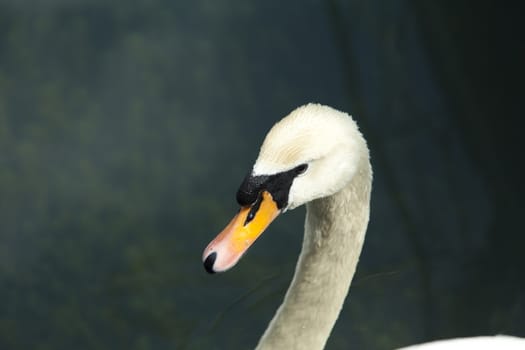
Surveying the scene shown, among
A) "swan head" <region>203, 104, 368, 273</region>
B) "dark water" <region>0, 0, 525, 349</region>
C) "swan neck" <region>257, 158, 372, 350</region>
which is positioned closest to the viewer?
"swan head" <region>203, 104, 368, 273</region>

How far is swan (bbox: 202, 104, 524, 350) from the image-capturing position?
72.2 inches

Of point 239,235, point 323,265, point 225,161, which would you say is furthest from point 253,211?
point 225,161

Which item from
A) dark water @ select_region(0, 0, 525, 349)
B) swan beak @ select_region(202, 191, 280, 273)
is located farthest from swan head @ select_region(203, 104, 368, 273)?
dark water @ select_region(0, 0, 525, 349)

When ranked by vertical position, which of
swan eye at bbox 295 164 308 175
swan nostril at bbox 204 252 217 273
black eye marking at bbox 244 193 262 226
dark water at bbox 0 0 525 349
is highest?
swan eye at bbox 295 164 308 175

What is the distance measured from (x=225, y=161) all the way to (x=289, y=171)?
4.82ft

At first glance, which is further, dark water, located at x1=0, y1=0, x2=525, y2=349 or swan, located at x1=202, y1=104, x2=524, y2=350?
dark water, located at x1=0, y1=0, x2=525, y2=349

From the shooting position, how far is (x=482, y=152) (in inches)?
135

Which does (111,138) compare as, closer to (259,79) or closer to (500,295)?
(259,79)

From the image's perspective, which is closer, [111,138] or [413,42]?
[111,138]

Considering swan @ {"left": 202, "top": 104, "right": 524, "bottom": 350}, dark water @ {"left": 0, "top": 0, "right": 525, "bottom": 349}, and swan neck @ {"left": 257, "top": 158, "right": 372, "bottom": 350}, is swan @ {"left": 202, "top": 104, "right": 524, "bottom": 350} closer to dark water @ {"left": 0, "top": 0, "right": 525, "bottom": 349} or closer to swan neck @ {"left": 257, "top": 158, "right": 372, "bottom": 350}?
swan neck @ {"left": 257, "top": 158, "right": 372, "bottom": 350}

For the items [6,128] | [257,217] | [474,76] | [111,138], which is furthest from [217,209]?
[257,217]

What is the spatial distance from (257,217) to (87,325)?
123cm

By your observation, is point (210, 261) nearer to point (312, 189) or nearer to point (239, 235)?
point (239, 235)

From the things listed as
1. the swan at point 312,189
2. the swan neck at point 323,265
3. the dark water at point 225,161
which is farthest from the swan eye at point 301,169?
the dark water at point 225,161
